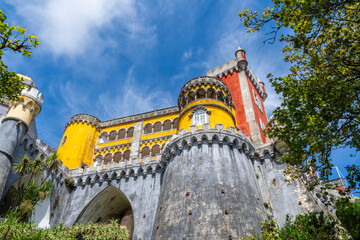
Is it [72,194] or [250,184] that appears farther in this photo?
[72,194]

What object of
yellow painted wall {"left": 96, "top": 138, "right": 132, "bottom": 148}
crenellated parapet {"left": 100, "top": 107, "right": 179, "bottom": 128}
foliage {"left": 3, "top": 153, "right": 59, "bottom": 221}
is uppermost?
crenellated parapet {"left": 100, "top": 107, "right": 179, "bottom": 128}

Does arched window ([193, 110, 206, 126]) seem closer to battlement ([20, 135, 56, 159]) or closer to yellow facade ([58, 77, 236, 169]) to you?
yellow facade ([58, 77, 236, 169])

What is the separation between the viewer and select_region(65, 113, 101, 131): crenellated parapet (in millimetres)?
35844

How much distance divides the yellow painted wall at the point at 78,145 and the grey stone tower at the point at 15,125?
9.34 meters

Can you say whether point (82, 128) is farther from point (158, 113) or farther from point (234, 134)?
point (234, 134)

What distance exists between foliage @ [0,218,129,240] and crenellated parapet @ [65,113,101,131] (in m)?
18.4

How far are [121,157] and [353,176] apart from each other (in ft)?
89.1

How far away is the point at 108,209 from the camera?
2544 cm

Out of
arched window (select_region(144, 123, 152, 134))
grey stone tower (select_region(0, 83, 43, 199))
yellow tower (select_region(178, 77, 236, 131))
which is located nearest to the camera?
grey stone tower (select_region(0, 83, 43, 199))


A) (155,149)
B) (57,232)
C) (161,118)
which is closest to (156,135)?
(155,149)

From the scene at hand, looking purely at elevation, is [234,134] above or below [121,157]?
below

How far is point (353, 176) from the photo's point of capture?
12086 millimetres

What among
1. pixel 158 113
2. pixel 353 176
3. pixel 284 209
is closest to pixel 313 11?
pixel 353 176

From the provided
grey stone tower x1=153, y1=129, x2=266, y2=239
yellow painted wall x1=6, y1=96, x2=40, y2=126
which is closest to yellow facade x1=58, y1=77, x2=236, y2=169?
grey stone tower x1=153, y1=129, x2=266, y2=239
